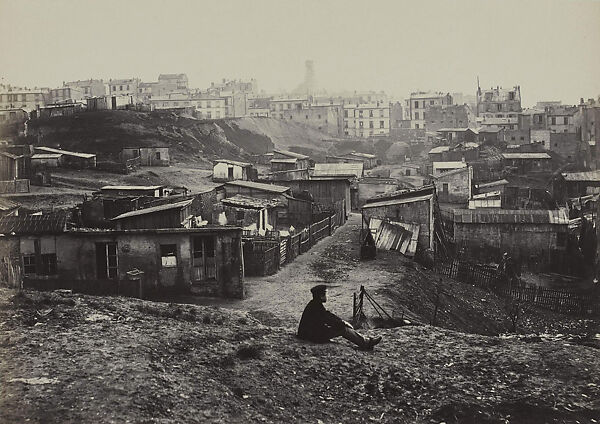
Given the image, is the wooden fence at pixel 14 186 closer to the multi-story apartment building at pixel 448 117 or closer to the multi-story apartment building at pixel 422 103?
the multi-story apartment building at pixel 448 117

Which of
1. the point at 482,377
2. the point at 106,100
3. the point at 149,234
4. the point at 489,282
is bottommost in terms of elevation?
the point at 489,282

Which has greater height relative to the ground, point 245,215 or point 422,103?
point 422,103

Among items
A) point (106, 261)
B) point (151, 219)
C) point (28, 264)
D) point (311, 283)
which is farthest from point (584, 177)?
point (28, 264)

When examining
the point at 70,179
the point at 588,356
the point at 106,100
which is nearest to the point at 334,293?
the point at 588,356

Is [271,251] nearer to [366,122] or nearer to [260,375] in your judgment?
[260,375]

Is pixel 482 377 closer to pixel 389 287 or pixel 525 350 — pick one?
pixel 525 350
